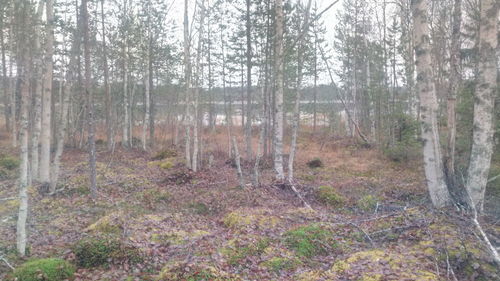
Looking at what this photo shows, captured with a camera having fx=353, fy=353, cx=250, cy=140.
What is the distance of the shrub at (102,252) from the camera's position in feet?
17.4

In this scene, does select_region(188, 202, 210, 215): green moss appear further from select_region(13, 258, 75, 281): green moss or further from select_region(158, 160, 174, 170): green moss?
select_region(158, 160, 174, 170): green moss

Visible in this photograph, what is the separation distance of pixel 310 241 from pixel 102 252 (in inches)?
133

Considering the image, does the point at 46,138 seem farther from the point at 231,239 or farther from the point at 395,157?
the point at 395,157

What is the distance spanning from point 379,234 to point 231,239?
266 cm

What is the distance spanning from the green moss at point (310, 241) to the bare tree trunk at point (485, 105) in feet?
9.72

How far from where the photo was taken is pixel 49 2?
35.5 feet

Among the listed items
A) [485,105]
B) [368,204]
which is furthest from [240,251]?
[485,105]

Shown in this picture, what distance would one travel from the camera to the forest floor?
191 inches

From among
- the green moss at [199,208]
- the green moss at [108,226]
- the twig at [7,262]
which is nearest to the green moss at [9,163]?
the green moss at [199,208]

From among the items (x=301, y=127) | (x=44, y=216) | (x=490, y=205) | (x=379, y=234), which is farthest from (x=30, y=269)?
(x=301, y=127)

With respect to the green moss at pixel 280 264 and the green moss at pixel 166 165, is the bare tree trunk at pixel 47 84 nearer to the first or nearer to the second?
the green moss at pixel 166 165

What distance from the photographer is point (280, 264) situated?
17.6 ft

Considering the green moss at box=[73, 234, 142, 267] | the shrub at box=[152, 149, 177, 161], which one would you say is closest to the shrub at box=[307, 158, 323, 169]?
the shrub at box=[152, 149, 177, 161]

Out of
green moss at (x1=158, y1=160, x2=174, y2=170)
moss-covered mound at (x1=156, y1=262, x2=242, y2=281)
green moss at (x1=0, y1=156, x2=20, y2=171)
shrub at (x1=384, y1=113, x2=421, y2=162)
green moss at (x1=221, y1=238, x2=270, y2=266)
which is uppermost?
shrub at (x1=384, y1=113, x2=421, y2=162)
